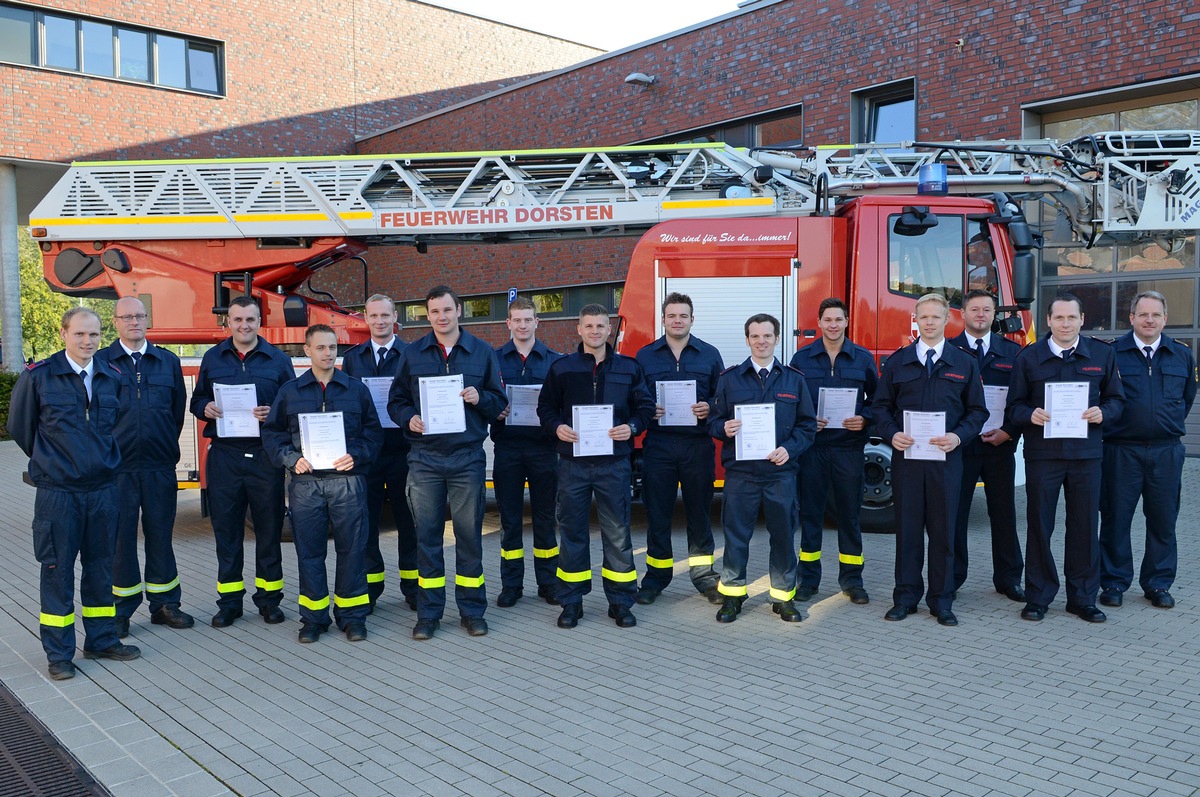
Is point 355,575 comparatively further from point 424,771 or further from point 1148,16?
point 1148,16

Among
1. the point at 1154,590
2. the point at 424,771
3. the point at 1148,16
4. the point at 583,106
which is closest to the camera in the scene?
the point at 424,771

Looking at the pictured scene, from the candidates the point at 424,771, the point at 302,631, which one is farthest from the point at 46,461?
the point at 424,771

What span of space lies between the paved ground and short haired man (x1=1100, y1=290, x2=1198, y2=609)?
0.25 metres

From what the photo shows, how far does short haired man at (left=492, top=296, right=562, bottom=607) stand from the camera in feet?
19.8

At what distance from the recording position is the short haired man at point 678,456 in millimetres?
5902

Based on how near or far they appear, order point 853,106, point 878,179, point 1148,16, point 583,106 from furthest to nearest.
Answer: point 583,106 < point 853,106 < point 1148,16 < point 878,179

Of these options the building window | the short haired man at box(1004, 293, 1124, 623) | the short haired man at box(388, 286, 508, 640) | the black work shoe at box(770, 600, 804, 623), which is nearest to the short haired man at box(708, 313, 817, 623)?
the black work shoe at box(770, 600, 804, 623)

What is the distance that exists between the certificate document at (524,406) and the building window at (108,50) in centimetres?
1776

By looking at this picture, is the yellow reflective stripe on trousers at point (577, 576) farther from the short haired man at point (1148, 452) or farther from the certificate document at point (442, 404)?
the short haired man at point (1148, 452)

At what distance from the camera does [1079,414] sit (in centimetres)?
541

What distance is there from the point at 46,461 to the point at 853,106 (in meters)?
12.5

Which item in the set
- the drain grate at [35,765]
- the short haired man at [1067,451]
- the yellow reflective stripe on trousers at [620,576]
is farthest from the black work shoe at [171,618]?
the short haired man at [1067,451]

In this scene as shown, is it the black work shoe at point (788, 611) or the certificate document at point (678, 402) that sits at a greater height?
the certificate document at point (678, 402)

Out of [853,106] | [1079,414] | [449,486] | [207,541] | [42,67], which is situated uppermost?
[42,67]
